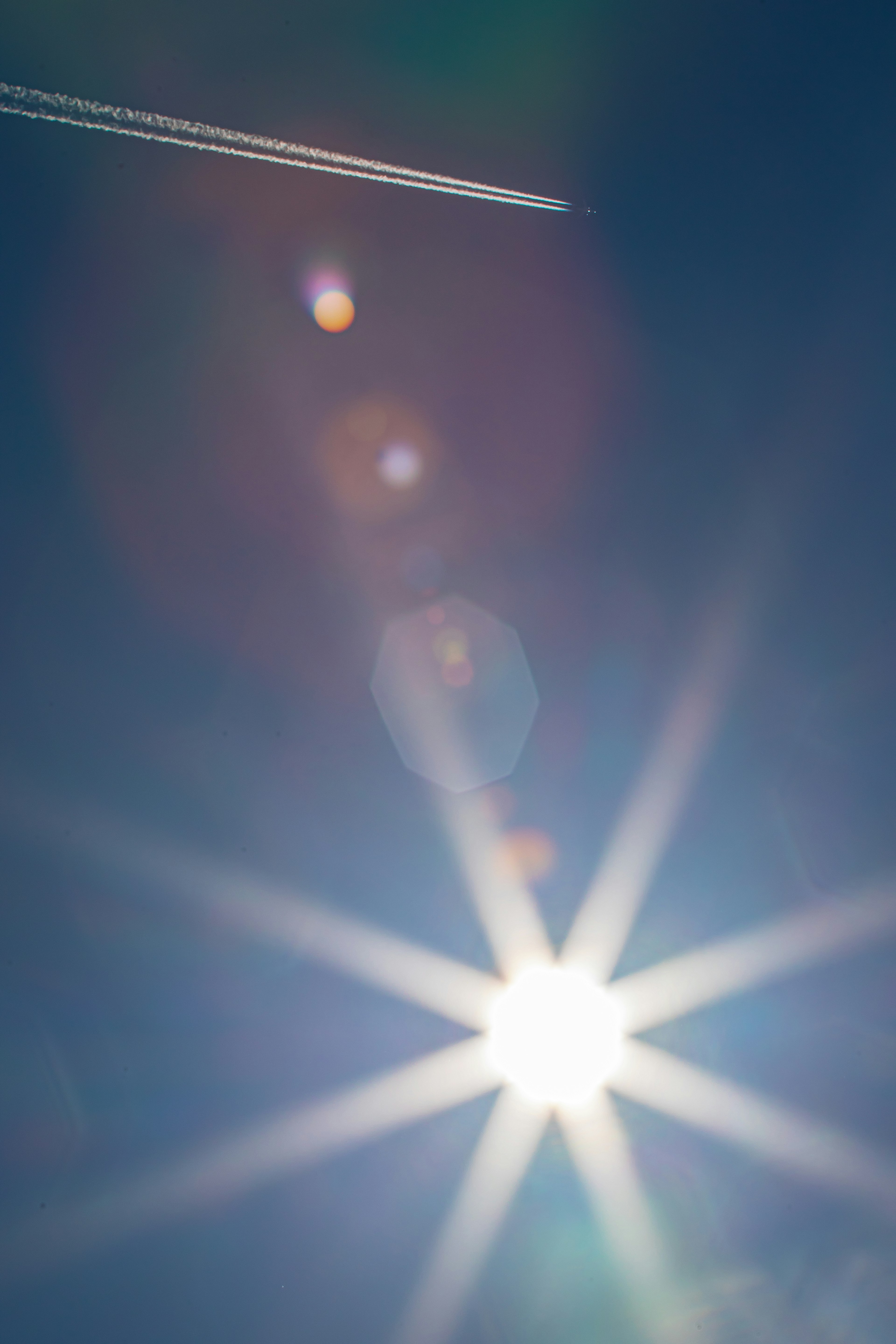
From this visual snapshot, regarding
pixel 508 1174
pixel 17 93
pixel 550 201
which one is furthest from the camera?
pixel 508 1174

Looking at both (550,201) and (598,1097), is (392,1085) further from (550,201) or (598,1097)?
(550,201)

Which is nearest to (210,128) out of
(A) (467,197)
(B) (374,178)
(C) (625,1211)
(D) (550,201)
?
(B) (374,178)

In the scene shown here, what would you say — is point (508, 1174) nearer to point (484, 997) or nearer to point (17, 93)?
point (484, 997)

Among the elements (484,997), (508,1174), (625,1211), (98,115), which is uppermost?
(98,115)

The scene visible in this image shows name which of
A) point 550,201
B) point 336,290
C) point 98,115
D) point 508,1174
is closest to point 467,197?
point 550,201

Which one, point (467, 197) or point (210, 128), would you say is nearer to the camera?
point (210, 128)

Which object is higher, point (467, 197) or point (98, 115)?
point (98, 115)

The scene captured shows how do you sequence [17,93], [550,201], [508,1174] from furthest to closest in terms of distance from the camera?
[508,1174] < [550,201] < [17,93]
